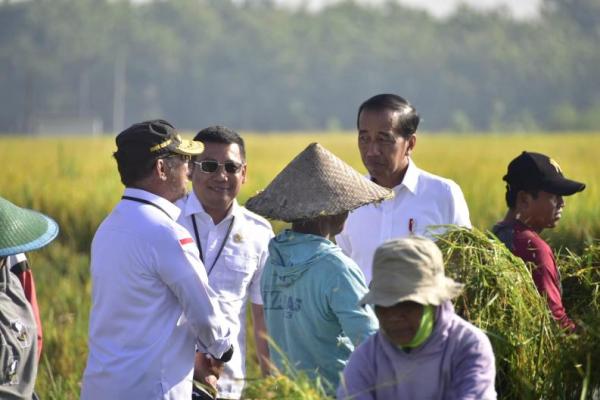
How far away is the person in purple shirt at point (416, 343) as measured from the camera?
11.1ft

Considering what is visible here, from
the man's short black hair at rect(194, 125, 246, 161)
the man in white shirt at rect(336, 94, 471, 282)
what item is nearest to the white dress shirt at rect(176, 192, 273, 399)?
A: the man's short black hair at rect(194, 125, 246, 161)

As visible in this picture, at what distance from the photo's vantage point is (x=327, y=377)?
4.00 meters

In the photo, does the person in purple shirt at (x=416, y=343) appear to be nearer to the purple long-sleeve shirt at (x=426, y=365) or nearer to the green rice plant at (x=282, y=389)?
the purple long-sleeve shirt at (x=426, y=365)

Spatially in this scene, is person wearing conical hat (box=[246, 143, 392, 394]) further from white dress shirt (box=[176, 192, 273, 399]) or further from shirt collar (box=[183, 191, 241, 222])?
shirt collar (box=[183, 191, 241, 222])

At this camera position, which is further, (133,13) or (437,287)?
(133,13)

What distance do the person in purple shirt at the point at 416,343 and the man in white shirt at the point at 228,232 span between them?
5.43 ft

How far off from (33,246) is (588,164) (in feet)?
60.3

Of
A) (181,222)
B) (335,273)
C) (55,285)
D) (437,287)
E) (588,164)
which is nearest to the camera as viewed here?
(437,287)

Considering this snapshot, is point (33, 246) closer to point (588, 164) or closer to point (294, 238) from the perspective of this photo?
point (294, 238)

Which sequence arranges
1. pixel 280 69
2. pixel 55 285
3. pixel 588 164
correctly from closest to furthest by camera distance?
pixel 55 285 → pixel 588 164 → pixel 280 69

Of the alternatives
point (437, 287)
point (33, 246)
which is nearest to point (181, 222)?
point (33, 246)

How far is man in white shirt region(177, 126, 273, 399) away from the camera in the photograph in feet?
16.8

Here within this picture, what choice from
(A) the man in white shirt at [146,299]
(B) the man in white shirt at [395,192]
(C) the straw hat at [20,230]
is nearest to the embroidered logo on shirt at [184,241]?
(A) the man in white shirt at [146,299]

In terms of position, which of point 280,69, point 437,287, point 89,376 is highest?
point 437,287
